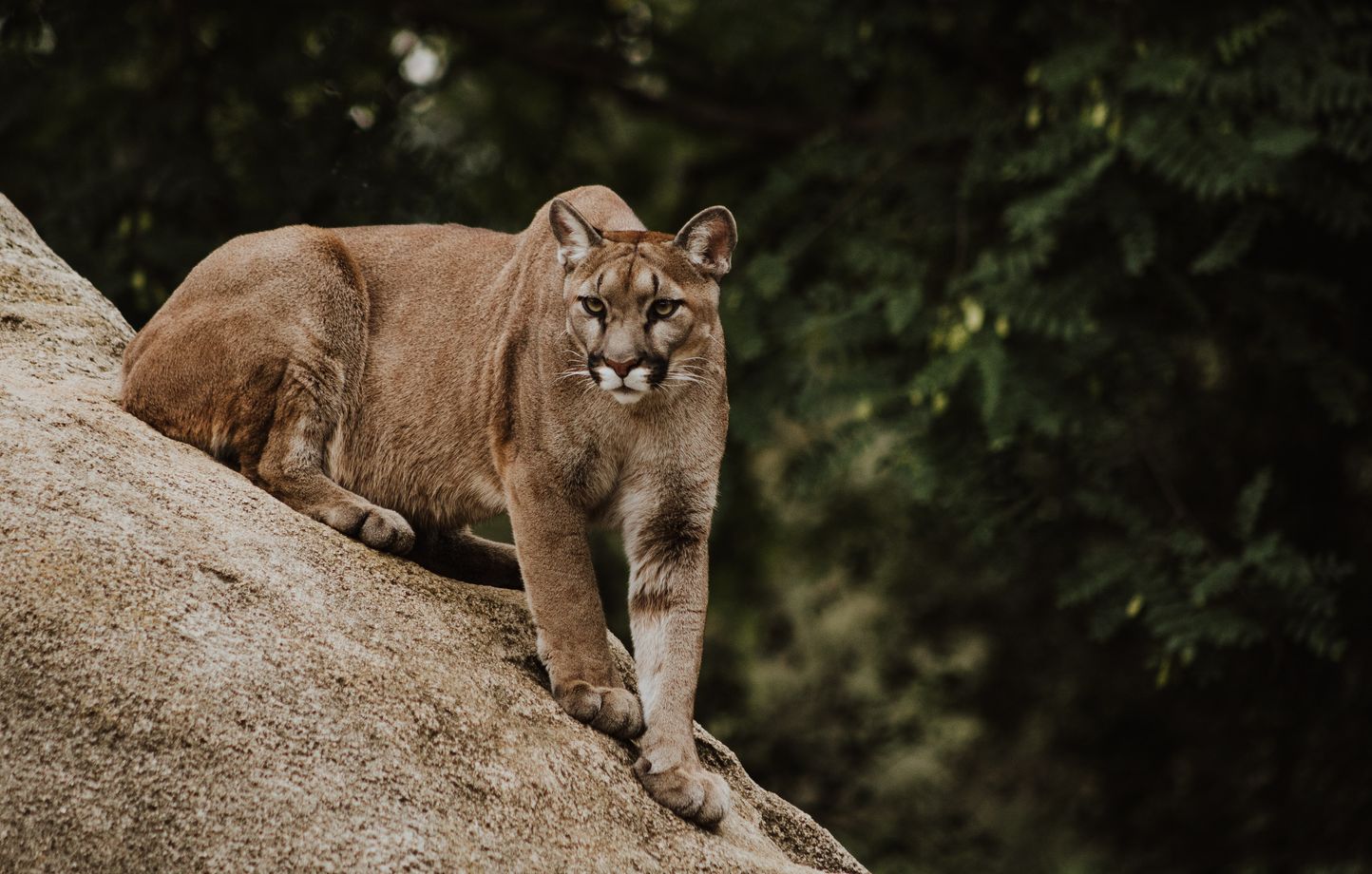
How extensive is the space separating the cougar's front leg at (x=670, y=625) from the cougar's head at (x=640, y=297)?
0.61 meters

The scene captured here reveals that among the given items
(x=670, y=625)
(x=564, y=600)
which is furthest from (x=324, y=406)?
(x=670, y=625)

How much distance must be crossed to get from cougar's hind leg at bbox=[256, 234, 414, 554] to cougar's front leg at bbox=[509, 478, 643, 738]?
21.2 inches

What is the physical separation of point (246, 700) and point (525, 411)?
1.94 metres

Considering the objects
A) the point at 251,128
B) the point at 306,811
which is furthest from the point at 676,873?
the point at 251,128

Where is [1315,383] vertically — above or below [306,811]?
above

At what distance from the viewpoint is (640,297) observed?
19.5 feet

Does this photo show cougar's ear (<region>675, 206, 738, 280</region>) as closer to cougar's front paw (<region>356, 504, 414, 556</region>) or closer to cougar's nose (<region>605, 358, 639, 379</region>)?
cougar's nose (<region>605, 358, 639, 379</region>)

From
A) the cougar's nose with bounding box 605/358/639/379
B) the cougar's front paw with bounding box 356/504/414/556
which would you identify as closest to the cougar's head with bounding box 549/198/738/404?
the cougar's nose with bounding box 605/358/639/379

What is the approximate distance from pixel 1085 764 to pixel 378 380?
10367mm

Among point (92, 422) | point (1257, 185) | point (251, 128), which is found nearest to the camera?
point (92, 422)

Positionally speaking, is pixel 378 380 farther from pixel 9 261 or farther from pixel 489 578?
pixel 9 261

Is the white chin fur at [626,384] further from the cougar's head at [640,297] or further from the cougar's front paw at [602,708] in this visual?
the cougar's front paw at [602,708]

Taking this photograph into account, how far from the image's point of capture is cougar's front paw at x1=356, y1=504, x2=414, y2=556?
6.06m

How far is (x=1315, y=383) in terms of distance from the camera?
32.7ft
